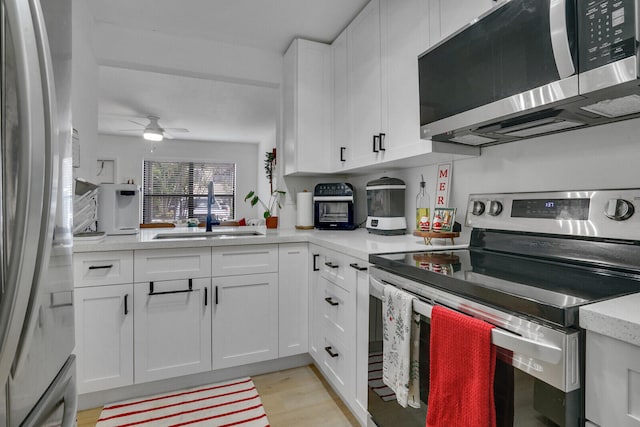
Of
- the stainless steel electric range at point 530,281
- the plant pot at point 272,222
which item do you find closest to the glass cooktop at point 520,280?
the stainless steel electric range at point 530,281

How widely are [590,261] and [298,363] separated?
1767 millimetres

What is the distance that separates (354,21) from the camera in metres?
2.27

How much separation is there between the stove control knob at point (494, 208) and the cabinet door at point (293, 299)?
3.70 feet

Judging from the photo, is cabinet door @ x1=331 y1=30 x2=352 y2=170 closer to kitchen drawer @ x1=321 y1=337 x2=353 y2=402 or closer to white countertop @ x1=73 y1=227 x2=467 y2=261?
white countertop @ x1=73 y1=227 x2=467 y2=261

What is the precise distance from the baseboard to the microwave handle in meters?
2.06

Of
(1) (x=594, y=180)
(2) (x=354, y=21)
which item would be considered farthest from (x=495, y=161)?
(2) (x=354, y=21)

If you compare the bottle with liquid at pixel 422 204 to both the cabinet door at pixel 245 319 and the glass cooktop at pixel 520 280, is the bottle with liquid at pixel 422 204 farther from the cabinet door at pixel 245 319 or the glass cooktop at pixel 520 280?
the cabinet door at pixel 245 319

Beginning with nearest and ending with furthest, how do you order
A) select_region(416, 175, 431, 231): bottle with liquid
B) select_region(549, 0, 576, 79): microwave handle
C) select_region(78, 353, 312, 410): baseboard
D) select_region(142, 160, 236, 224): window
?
1. select_region(549, 0, 576, 79): microwave handle
2. select_region(78, 353, 312, 410): baseboard
3. select_region(416, 175, 431, 231): bottle with liquid
4. select_region(142, 160, 236, 224): window

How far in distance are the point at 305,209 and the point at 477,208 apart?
1.44 metres

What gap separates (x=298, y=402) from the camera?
1.87 meters

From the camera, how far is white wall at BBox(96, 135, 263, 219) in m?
6.43

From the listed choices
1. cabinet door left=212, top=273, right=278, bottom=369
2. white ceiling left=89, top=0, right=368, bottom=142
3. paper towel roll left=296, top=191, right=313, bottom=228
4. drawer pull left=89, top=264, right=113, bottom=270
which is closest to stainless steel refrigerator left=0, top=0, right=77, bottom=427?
drawer pull left=89, top=264, right=113, bottom=270

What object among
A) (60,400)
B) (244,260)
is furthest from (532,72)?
(244,260)

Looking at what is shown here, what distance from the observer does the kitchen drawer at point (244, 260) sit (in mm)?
2021
